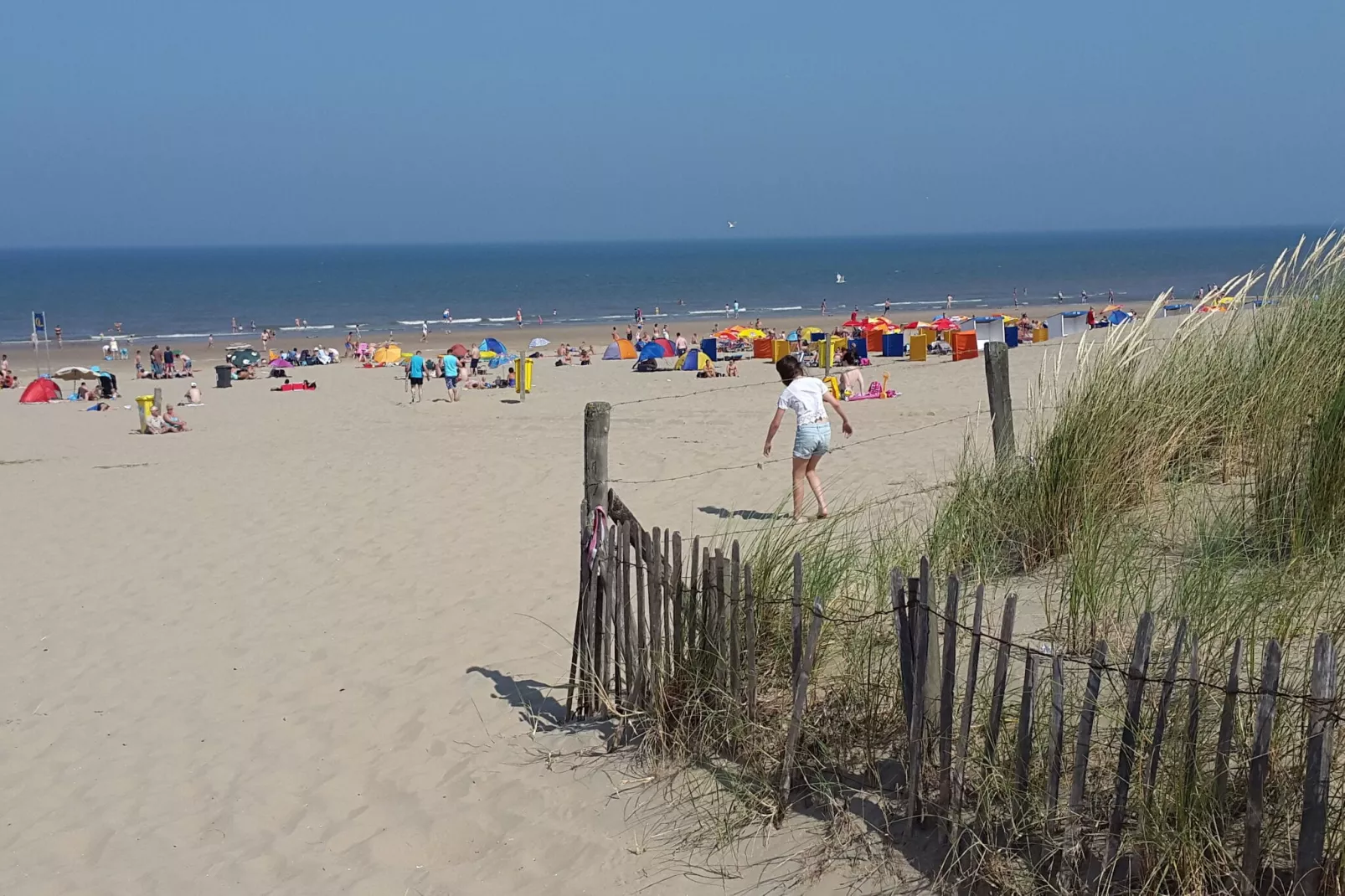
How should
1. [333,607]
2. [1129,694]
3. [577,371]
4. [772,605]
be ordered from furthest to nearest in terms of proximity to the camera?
[577,371] → [333,607] → [772,605] → [1129,694]

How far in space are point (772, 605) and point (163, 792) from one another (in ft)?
8.12

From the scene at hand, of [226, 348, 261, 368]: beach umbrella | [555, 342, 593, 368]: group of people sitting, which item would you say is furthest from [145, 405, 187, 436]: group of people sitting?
[555, 342, 593, 368]: group of people sitting

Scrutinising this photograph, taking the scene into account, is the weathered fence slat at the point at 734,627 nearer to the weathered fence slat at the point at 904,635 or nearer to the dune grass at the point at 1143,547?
the dune grass at the point at 1143,547

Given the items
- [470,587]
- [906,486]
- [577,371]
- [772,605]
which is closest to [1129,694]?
[772,605]

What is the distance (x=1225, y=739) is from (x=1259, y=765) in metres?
0.09

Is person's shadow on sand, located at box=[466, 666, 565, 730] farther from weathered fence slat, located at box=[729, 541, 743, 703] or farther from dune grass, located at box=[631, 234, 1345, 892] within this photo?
weathered fence slat, located at box=[729, 541, 743, 703]

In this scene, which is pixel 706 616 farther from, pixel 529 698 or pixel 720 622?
pixel 529 698

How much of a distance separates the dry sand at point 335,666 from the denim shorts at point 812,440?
0.54m

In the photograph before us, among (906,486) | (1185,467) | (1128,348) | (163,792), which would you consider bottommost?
(163,792)

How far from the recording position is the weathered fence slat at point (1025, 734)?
287 centimetres

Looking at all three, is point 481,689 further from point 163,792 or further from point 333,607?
point 333,607

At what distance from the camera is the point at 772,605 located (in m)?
4.24

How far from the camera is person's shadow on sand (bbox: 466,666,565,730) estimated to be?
480cm

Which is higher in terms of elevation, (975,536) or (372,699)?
(975,536)
